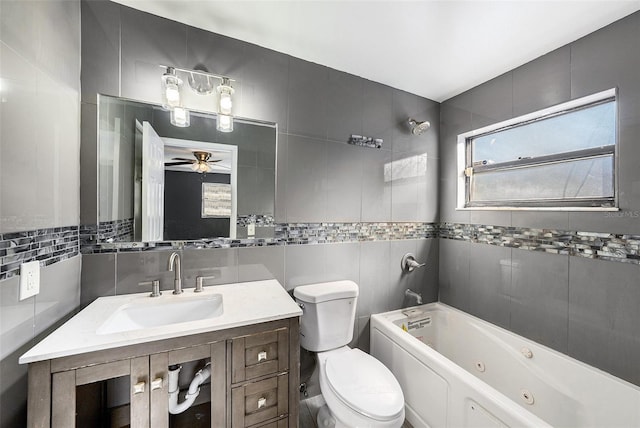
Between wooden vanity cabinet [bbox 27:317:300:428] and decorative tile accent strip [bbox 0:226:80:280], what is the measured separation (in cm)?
36

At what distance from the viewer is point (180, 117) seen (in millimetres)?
1438

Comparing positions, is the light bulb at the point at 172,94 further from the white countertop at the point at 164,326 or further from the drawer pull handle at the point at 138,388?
the drawer pull handle at the point at 138,388

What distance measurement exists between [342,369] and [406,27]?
211 centimetres

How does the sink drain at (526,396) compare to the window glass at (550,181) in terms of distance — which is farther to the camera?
the sink drain at (526,396)

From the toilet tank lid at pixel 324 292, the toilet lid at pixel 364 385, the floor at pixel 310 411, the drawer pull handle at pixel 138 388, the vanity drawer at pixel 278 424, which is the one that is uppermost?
the toilet tank lid at pixel 324 292

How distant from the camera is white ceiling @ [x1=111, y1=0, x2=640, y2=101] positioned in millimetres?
1285

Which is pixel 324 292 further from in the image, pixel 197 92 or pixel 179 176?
pixel 197 92

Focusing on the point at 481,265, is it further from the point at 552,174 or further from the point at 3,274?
the point at 3,274

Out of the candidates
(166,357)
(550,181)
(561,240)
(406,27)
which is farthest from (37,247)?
(550,181)

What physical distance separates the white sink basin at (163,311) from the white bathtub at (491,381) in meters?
1.28

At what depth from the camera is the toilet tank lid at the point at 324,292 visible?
157 cm

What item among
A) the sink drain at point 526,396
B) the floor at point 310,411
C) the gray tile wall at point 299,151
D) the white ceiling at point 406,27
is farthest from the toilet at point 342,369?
the white ceiling at point 406,27

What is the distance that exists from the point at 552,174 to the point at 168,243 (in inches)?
102

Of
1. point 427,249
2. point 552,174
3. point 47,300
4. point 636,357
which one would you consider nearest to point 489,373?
point 636,357
